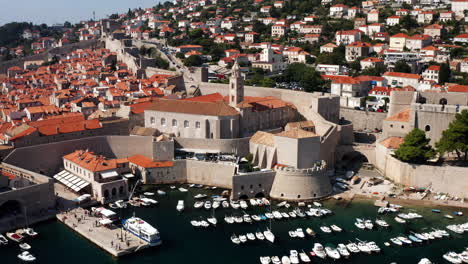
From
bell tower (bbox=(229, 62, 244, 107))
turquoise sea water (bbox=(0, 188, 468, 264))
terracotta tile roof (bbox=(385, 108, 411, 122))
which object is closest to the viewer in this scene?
turquoise sea water (bbox=(0, 188, 468, 264))

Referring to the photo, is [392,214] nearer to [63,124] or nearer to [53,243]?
[53,243]

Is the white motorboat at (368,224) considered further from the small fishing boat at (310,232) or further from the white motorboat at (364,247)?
the small fishing boat at (310,232)

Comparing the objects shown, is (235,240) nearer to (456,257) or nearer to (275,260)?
(275,260)

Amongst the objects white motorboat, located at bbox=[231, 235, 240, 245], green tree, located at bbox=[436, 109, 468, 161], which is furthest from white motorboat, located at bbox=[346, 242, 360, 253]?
green tree, located at bbox=[436, 109, 468, 161]

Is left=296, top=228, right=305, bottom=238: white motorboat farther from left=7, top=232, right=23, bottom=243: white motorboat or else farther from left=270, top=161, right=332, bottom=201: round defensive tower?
left=7, top=232, right=23, bottom=243: white motorboat

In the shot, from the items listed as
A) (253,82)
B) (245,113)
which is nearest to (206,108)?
(245,113)

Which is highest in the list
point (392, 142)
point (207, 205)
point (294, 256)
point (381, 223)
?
point (392, 142)

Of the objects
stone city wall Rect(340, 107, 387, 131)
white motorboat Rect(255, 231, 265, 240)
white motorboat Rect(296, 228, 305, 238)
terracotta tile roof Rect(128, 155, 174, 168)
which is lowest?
white motorboat Rect(255, 231, 265, 240)

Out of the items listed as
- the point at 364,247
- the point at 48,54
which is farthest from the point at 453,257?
the point at 48,54
